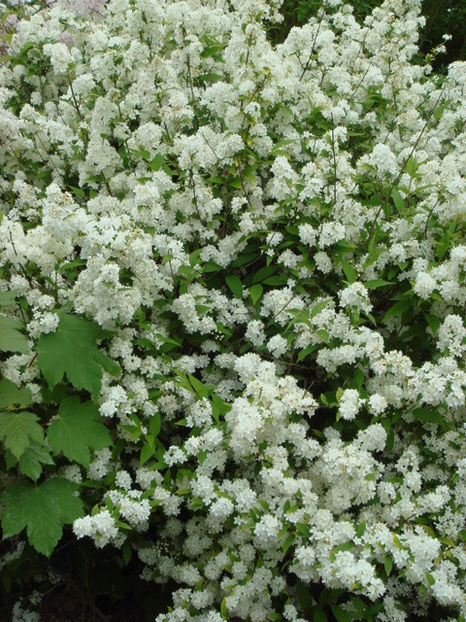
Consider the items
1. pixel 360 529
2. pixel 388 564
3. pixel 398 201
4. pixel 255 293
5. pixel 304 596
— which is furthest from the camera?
pixel 398 201

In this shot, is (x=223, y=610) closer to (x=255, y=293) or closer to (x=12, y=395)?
(x=12, y=395)

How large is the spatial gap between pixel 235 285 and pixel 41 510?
188cm

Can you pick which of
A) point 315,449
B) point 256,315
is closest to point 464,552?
point 315,449

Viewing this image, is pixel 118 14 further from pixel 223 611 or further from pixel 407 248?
pixel 223 611

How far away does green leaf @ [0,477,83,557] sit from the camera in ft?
8.64

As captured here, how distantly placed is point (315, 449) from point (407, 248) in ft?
4.84

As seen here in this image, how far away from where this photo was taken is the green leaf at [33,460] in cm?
271

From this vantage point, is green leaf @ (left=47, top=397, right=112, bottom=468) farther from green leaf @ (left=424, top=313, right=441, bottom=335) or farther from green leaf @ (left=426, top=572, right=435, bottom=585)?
green leaf @ (left=424, top=313, right=441, bottom=335)

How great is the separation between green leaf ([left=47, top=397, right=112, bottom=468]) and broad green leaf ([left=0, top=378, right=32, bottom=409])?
180 mm

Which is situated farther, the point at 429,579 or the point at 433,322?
the point at 433,322

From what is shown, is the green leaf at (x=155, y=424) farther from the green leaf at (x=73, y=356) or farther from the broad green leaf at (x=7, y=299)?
the broad green leaf at (x=7, y=299)

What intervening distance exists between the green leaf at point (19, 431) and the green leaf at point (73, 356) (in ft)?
0.68

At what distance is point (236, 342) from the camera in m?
3.89

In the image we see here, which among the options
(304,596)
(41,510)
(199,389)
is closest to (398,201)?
(199,389)
